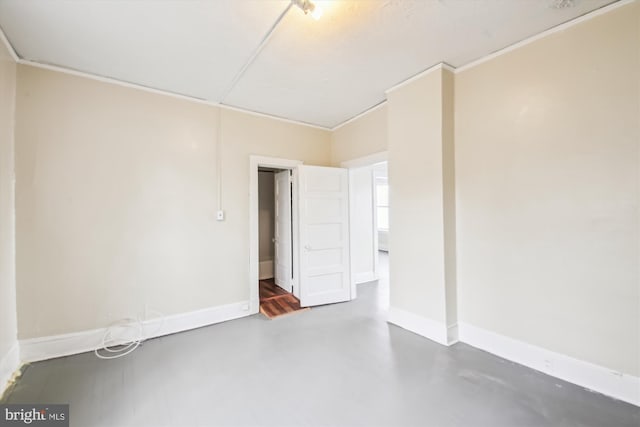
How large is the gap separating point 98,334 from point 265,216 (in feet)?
11.0

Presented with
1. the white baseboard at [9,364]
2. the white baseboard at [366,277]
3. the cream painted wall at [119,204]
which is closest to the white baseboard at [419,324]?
the white baseboard at [366,277]

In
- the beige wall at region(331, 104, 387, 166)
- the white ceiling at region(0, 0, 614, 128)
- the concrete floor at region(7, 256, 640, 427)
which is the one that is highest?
the white ceiling at region(0, 0, 614, 128)

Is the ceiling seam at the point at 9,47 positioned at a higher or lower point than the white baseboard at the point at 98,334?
higher

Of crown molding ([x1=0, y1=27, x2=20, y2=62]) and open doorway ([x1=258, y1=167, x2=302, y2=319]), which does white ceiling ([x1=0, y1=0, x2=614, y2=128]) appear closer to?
crown molding ([x1=0, y1=27, x2=20, y2=62])

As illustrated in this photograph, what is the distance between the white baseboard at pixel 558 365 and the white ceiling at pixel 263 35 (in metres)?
2.60

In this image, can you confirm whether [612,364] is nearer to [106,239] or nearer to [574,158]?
[574,158]

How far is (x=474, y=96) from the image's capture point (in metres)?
2.49

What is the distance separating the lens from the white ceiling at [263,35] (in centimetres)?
176

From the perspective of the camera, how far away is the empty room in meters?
1.75

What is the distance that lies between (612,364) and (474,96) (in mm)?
2388

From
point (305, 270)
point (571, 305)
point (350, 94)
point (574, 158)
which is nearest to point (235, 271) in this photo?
point (305, 270)

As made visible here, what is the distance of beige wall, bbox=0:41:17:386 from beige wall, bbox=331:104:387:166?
3.55m

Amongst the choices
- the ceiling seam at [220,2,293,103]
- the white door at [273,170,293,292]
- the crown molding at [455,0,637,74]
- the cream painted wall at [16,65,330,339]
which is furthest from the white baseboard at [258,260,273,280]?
the crown molding at [455,0,637,74]

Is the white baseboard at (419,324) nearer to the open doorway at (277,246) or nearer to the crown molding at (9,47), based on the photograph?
the open doorway at (277,246)
